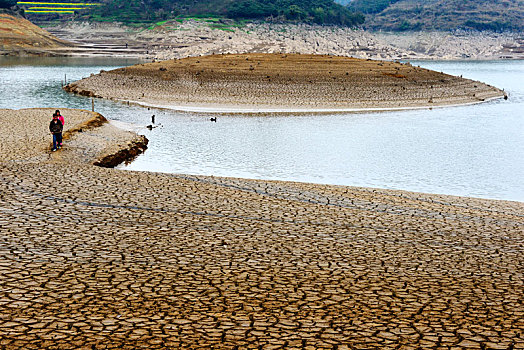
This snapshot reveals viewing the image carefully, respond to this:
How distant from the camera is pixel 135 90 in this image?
6194cm

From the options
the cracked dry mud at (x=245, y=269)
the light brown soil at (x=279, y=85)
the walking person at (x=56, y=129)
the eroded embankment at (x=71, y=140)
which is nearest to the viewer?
the cracked dry mud at (x=245, y=269)

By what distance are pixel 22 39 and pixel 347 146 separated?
118309 millimetres

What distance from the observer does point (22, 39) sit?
135250mm

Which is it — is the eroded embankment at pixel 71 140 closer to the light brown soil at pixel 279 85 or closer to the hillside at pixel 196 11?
the light brown soil at pixel 279 85

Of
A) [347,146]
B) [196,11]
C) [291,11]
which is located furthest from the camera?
[196,11]

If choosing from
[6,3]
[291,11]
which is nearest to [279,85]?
[291,11]

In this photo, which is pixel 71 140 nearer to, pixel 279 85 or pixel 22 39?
pixel 279 85

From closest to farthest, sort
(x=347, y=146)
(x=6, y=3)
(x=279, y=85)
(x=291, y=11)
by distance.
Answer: (x=347, y=146)
(x=279, y=85)
(x=6, y=3)
(x=291, y=11)

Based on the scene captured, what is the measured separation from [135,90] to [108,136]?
2863cm

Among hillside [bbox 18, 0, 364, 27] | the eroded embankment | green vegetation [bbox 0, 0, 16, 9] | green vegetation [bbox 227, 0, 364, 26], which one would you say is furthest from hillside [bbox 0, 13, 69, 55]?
the eroded embankment

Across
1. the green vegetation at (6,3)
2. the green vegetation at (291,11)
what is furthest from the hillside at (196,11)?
the green vegetation at (6,3)

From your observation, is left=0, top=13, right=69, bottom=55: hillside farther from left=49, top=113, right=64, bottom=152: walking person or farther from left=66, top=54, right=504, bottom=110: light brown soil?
left=49, top=113, right=64, bottom=152: walking person

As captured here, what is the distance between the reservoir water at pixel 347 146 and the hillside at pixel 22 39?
244ft

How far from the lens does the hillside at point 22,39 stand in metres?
130
